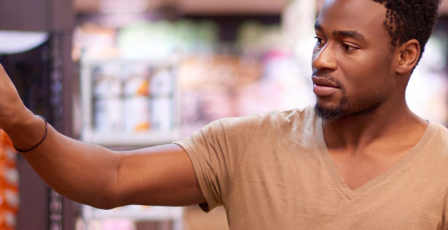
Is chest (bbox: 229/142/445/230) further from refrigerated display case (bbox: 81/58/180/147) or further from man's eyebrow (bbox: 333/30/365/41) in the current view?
refrigerated display case (bbox: 81/58/180/147)

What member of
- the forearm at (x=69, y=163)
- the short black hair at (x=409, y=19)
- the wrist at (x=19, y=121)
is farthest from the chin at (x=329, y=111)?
the wrist at (x=19, y=121)

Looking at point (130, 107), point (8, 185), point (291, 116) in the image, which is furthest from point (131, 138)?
point (291, 116)

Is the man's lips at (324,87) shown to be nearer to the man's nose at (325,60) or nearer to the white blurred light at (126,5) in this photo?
the man's nose at (325,60)

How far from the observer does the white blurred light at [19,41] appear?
181cm

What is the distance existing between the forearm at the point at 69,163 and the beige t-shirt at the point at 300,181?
0.21 metres

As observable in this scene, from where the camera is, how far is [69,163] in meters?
1.22

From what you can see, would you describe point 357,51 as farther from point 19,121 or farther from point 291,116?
point 19,121

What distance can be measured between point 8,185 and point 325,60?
1.15 m

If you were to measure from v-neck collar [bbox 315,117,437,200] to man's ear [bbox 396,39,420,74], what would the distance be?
0.51 feet

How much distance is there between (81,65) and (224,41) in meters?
5.24

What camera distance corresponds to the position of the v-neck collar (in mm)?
1332

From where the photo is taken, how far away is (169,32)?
8.54 meters

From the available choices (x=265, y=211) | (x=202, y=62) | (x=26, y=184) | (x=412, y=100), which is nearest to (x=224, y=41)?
(x=202, y=62)

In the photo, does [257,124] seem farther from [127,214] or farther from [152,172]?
[127,214]
